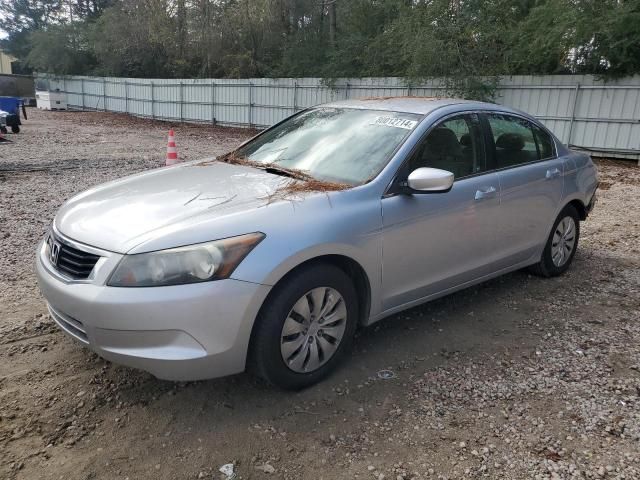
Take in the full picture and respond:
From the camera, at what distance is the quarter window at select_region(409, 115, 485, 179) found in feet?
12.0

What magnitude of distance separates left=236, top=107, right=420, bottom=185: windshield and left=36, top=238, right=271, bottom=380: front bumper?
Result: 3.87ft

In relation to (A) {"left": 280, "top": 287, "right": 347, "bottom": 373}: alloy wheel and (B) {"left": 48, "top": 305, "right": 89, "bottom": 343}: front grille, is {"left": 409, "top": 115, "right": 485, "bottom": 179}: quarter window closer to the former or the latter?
(A) {"left": 280, "top": 287, "right": 347, "bottom": 373}: alloy wheel

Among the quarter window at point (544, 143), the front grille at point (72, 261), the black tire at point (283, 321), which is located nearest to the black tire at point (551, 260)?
the quarter window at point (544, 143)

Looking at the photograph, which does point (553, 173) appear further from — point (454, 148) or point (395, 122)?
point (395, 122)

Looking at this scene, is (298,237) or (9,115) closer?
(298,237)

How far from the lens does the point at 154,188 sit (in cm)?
343

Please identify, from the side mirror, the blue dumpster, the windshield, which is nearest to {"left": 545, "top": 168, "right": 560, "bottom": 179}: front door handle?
the windshield

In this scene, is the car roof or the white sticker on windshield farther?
the car roof

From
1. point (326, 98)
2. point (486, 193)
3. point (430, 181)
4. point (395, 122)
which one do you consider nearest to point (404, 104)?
point (395, 122)

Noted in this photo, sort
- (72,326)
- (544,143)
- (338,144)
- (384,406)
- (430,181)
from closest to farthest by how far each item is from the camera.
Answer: (72,326), (384,406), (430,181), (338,144), (544,143)

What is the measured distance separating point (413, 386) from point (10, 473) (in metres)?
2.12

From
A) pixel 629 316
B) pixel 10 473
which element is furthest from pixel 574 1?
pixel 10 473

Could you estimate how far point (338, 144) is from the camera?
3.76 metres

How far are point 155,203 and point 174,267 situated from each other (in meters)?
0.66
